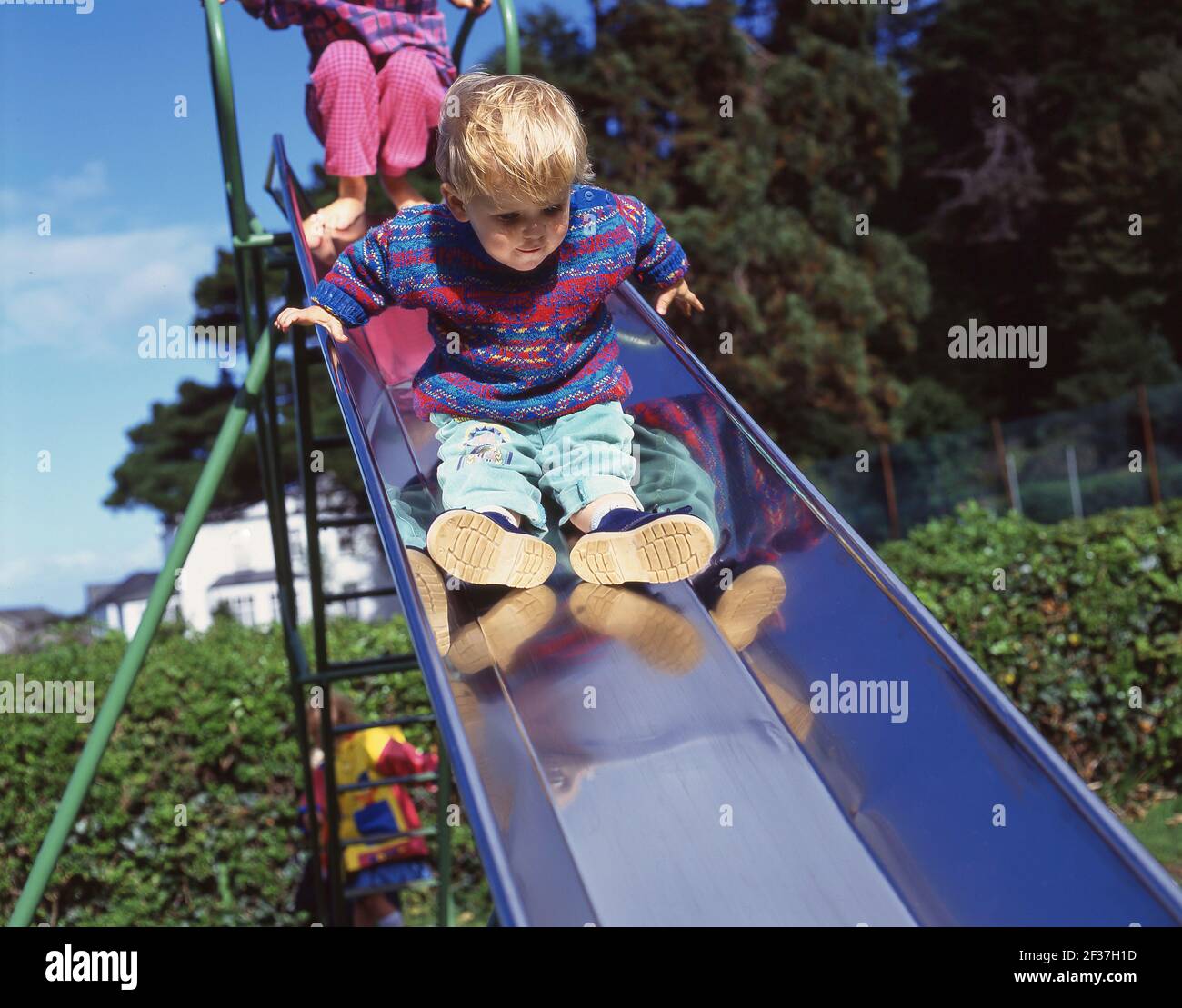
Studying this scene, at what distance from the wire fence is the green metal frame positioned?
9592 millimetres

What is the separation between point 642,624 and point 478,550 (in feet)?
1.17

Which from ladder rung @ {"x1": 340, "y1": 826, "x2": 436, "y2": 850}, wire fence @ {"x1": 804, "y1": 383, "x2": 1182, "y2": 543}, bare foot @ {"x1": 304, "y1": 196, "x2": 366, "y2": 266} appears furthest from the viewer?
wire fence @ {"x1": 804, "y1": 383, "x2": 1182, "y2": 543}

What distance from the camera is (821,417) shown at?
1817cm

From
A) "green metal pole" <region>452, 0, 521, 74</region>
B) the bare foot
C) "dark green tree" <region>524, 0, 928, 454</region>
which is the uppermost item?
"dark green tree" <region>524, 0, 928, 454</region>

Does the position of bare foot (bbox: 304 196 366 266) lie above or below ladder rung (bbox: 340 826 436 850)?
above

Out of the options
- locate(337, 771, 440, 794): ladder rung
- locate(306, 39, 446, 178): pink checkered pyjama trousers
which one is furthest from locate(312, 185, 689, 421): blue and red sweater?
locate(337, 771, 440, 794): ladder rung

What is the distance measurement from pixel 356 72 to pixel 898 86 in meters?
16.7

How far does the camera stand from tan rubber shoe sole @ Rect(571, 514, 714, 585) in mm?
2520

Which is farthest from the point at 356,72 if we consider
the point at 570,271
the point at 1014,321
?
the point at 1014,321

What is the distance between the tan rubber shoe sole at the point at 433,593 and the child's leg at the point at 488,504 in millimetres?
29

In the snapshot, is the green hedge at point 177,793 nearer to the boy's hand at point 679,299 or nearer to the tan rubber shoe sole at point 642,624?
the boy's hand at point 679,299

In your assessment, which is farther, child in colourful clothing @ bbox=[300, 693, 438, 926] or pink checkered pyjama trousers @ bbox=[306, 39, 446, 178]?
child in colourful clothing @ bbox=[300, 693, 438, 926]

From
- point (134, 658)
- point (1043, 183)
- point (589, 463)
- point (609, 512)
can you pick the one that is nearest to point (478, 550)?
point (609, 512)

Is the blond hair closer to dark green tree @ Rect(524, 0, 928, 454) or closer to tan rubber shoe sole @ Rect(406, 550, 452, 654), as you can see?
tan rubber shoe sole @ Rect(406, 550, 452, 654)
